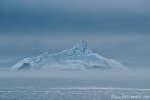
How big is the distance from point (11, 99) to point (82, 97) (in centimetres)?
972

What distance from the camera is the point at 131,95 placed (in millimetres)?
70875

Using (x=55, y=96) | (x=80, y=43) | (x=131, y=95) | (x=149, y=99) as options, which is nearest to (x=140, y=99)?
(x=149, y=99)

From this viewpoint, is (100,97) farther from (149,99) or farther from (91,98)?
(149,99)

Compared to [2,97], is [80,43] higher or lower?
higher

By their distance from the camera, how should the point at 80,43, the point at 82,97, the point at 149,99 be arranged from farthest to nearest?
the point at 80,43 < the point at 82,97 < the point at 149,99

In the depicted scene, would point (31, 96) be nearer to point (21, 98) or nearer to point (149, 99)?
point (21, 98)

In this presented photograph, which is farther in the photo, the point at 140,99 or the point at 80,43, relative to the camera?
the point at 80,43

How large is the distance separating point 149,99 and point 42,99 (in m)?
13.6

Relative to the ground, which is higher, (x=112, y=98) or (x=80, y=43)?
(x=80, y=43)

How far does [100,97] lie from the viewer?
227 ft

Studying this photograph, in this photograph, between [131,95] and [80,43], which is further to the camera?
[80,43]

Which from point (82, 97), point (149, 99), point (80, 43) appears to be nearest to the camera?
point (149, 99)

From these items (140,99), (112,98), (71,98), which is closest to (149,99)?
(140,99)

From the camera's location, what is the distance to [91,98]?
223ft
